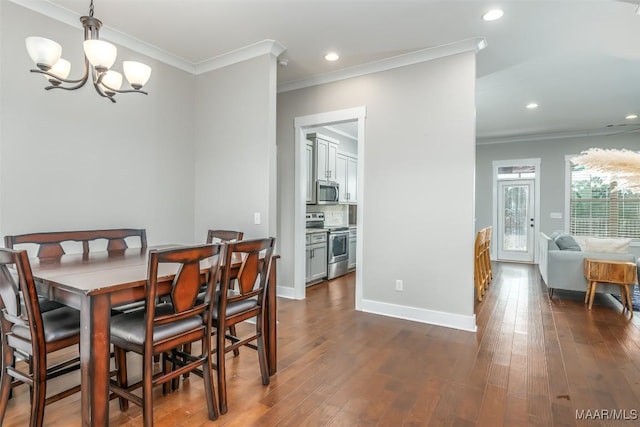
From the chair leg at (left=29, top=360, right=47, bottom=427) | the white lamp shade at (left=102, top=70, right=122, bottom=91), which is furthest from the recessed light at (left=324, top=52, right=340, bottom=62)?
the chair leg at (left=29, top=360, right=47, bottom=427)

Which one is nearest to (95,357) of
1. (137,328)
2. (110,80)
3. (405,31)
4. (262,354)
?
(137,328)

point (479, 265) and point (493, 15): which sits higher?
point (493, 15)

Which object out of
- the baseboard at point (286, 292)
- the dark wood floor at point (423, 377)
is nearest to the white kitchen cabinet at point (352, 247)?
the baseboard at point (286, 292)

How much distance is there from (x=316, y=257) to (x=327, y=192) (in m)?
1.24

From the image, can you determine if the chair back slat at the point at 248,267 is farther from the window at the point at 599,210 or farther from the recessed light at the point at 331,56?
the window at the point at 599,210

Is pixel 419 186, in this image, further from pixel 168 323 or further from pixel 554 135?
pixel 554 135

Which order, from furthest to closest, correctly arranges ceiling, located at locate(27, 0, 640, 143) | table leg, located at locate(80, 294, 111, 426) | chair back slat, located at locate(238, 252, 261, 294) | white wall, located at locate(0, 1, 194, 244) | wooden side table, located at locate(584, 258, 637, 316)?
wooden side table, located at locate(584, 258, 637, 316), ceiling, located at locate(27, 0, 640, 143), white wall, located at locate(0, 1, 194, 244), chair back slat, located at locate(238, 252, 261, 294), table leg, located at locate(80, 294, 111, 426)

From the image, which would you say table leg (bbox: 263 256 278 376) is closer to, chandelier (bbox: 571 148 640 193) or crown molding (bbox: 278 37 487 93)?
chandelier (bbox: 571 148 640 193)

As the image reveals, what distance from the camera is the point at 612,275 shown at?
4051 mm

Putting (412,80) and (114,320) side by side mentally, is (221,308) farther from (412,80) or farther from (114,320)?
(412,80)

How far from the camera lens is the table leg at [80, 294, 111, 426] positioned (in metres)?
1.49

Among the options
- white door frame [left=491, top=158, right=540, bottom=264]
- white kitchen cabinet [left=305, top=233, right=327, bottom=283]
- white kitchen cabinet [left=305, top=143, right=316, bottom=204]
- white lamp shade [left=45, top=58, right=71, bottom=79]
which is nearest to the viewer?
white lamp shade [left=45, top=58, right=71, bottom=79]

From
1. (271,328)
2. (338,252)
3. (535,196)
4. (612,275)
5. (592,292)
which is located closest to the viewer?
(271,328)

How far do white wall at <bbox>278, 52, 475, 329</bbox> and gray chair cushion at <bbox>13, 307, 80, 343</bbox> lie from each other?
111 inches
